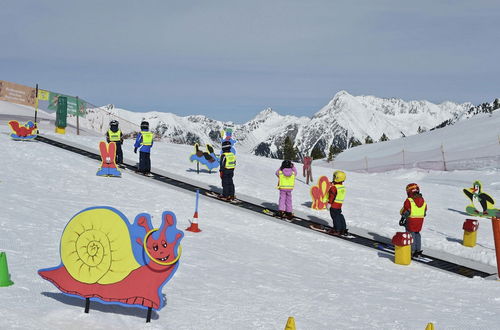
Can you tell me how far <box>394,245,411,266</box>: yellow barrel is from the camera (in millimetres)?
9977

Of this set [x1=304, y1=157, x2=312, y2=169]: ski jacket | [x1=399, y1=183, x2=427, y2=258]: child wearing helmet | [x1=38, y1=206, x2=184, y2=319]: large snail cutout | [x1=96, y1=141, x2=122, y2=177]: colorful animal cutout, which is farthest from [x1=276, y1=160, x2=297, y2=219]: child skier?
[x1=38, y1=206, x2=184, y2=319]: large snail cutout

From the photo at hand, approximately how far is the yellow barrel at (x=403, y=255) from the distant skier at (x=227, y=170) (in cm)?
635

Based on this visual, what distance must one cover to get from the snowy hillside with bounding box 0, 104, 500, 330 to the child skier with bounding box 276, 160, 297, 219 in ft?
2.38

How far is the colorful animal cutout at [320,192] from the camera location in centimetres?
1506

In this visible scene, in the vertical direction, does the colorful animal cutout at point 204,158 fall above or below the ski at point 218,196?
above

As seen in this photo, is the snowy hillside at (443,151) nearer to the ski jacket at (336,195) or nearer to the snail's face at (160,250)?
the ski jacket at (336,195)

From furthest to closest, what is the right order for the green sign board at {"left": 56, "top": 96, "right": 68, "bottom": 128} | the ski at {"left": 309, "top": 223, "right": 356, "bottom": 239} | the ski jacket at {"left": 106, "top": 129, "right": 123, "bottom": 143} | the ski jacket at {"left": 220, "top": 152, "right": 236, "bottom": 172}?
the green sign board at {"left": 56, "top": 96, "right": 68, "bottom": 128}
the ski jacket at {"left": 106, "top": 129, "right": 123, "bottom": 143}
the ski jacket at {"left": 220, "top": 152, "right": 236, "bottom": 172}
the ski at {"left": 309, "top": 223, "right": 356, "bottom": 239}

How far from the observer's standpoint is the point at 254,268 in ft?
27.3

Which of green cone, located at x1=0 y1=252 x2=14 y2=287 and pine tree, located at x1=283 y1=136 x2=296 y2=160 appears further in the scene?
pine tree, located at x1=283 y1=136 x2=296 y2=160

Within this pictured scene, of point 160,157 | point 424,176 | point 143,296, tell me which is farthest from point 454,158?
point 143,296

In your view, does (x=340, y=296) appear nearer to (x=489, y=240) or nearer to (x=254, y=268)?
(x=254, y=268)

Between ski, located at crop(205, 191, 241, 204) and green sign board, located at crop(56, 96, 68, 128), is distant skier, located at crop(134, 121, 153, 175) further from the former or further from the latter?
green sign board, located at crop(56, 96, 68, 128)

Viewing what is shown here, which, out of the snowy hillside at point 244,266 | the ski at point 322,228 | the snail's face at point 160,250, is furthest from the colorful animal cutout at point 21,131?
the snail's face at point 160,250

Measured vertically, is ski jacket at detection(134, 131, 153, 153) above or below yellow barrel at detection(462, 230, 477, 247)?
above
